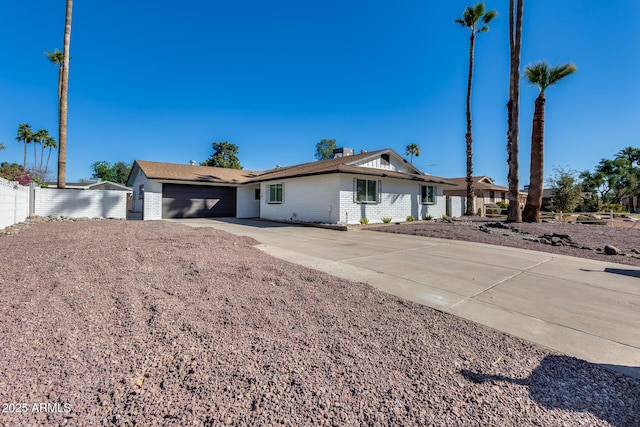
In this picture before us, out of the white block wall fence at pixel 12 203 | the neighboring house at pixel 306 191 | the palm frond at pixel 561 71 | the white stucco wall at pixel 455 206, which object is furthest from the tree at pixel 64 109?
the palm frond at pixel 561 71

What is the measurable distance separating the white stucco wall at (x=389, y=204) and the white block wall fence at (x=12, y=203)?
11.9m

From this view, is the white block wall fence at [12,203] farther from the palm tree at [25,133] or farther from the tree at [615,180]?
the tree at [615,180]

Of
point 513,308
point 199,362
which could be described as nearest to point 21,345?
point 199,362

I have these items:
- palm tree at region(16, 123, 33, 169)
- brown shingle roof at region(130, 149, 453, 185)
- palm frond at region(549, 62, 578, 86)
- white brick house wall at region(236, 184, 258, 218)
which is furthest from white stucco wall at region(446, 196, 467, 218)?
palm tree at region(16, 123, 33, 169)

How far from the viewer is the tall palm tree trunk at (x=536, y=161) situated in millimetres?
13901

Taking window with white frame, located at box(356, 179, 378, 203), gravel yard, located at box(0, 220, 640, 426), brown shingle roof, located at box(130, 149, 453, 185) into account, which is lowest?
gravel yard, located at box(0, 220, 640, 426)

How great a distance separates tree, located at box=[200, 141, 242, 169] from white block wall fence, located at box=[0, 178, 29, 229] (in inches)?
1075

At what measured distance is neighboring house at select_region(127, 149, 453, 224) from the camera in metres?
13.9

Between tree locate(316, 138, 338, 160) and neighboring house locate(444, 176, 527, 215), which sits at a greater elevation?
tree locate(316, 138, 338, 160)

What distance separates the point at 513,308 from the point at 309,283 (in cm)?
271

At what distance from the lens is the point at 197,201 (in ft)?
64.2

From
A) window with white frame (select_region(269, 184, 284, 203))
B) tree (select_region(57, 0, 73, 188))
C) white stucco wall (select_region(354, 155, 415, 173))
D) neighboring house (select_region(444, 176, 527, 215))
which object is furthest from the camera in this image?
neighboring house (select_region(444, 176, 527, 215))

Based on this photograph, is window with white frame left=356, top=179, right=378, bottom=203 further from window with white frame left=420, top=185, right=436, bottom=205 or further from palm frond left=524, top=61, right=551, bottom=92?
palm frond left=524, top=61, right=551, bottom=92

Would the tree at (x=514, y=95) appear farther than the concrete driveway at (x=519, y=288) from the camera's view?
Yes
